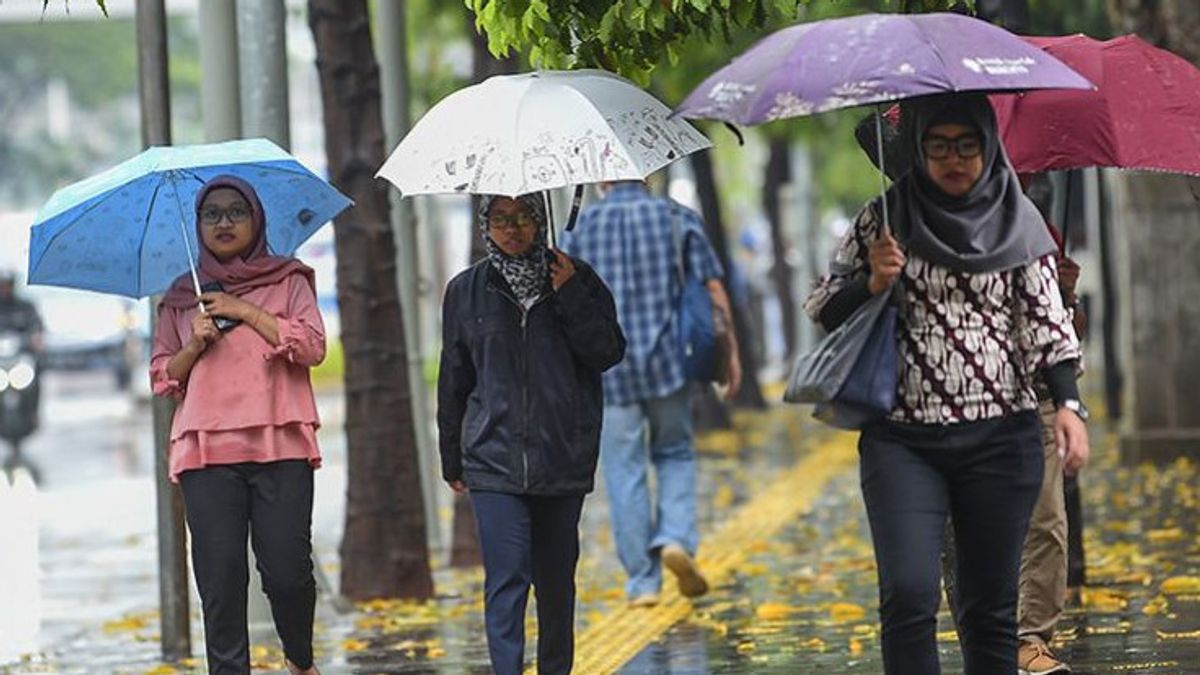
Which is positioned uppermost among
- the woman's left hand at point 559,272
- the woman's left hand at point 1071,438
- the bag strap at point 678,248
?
the bag strap at point 678,248

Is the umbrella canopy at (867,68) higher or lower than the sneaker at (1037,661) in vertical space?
higher

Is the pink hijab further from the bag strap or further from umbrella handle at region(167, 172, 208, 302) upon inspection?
the bag strap

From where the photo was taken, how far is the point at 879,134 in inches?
298

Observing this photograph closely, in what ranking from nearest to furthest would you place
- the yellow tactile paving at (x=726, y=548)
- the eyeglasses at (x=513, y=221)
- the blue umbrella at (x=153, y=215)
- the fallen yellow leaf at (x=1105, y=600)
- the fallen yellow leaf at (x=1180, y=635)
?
the eyeglasses at (x=513, y=221), the blue umbrella at (x=153, y=215), the fallen yellow leaf at (x=1180, y=635), the yellow tactile paving at (x=726, y=548), the fallen yellow leaf at (x=1105, y=600)

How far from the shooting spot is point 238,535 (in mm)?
8766

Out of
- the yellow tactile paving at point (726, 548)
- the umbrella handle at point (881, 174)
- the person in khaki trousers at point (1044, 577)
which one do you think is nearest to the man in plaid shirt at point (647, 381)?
the yellow tactile paving at point (726, 548)

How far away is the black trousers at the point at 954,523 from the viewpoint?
283 inches

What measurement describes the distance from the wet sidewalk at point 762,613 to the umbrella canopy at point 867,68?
306 cm

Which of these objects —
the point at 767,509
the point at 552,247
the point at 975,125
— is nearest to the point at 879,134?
the point at 975,125

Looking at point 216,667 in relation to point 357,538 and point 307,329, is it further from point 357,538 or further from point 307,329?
point 357,538

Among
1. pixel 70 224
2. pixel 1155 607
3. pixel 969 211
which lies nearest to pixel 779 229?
pixel 1155 607

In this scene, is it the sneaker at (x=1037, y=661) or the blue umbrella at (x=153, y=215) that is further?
the sneaker at (x=1037, y=661)

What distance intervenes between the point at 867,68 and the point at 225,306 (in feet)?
8.16

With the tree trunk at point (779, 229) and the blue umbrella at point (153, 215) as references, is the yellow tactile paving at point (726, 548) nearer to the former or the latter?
the blue umbrella at point (153, 215)
